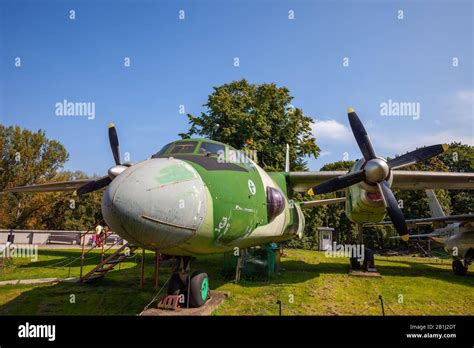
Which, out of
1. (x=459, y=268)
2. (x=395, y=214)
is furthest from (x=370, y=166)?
(x=459, y=268)

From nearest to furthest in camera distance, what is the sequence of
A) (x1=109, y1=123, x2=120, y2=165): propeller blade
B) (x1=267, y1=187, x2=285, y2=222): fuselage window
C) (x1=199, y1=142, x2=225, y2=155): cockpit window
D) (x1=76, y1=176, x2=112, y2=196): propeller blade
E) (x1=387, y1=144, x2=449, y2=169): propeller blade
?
(x1=199, y1=142, x2=225, y2=155): cockpit window < (x1=267, y1=187, x2=285, y2=222): fuselage window < (x1=387, y1=144, x2=449, y2=169): propeller blade < (x1=76, y1=176, x2=112, y2=196): propeller blade < (x1=109, y1=123, x2=120, y2=165): propeller blade

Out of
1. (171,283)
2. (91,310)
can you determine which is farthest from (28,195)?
(171,283)

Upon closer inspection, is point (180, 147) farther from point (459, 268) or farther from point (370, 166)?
point (459, 268)

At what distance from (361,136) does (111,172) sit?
9183 millimetres

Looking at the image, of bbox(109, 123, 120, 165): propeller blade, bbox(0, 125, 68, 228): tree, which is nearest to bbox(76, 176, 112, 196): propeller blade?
bbox(109, 123, 120, 165): propeller blade

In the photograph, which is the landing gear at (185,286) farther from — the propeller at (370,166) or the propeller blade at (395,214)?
the propeller blade at (395,214)

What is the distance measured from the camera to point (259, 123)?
1075 inches

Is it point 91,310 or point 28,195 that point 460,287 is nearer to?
point 91,310

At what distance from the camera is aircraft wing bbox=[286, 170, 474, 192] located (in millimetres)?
14398

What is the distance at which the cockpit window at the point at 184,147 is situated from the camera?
813 centimetres

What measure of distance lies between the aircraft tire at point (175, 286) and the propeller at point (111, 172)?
5.13 m

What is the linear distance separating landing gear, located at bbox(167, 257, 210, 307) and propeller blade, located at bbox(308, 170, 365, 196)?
5139 mm

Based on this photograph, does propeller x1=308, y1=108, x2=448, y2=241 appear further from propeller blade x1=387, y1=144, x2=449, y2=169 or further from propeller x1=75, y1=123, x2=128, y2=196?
propeller x1=75, y1=123, x2=128, y2=196
